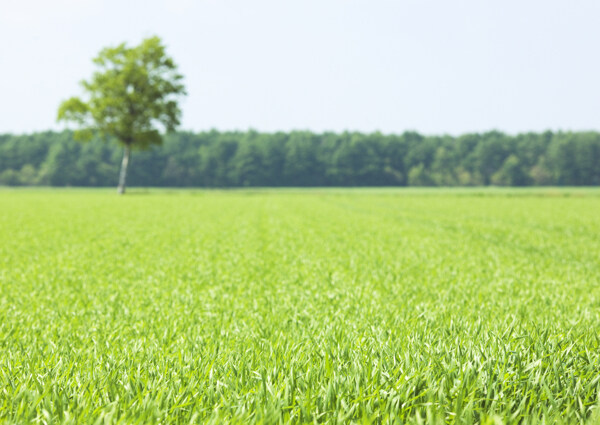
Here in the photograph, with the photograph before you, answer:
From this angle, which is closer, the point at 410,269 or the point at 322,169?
the point at 410,269

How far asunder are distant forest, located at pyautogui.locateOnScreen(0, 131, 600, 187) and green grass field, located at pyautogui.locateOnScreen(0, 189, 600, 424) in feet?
418

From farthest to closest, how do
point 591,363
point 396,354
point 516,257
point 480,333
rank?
point 516,257 → point 480,333 → point 396,354 → point 591,363

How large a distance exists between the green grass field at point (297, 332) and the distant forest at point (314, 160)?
128 meters

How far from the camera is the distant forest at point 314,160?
129 metres

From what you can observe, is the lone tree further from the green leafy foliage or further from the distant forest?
the distant forest

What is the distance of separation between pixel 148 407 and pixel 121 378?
33.3 inches

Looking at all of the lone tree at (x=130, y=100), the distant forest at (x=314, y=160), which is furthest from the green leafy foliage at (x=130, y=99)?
the distant forest at (x=314, y=160)

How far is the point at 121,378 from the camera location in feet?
9.84

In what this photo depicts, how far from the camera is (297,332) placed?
4418 mm

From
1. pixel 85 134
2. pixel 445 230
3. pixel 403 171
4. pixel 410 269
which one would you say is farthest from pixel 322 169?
pixel 410 269

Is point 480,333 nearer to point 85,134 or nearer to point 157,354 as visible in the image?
point 157,354

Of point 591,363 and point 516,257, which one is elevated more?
point 591,363

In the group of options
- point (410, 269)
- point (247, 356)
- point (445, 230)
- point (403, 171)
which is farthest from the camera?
point (403, 171)

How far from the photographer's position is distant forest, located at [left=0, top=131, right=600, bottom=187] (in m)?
129
